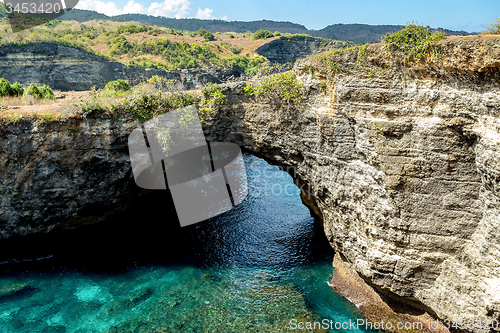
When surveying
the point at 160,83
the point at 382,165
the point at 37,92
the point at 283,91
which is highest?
the point at 160,83

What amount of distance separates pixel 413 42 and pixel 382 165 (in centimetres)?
312

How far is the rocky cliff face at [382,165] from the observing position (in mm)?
6820

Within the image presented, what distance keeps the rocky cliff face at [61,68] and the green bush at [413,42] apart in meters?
19.5

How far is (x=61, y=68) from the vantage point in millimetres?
27438

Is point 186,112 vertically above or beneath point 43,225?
above

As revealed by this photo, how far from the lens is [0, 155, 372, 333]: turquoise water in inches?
362

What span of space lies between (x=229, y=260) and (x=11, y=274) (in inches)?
314

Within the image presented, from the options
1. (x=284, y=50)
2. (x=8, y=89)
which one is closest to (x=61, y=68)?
Result: (x=8, y=89)

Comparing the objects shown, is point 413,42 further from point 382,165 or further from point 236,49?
point 236,49

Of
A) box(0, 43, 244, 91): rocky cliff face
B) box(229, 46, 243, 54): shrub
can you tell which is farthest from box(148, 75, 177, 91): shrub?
box(229, 46, 243, 54): shrub

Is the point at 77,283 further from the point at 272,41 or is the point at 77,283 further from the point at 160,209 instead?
the point at 272,41

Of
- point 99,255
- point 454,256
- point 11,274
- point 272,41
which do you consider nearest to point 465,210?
point 454,256

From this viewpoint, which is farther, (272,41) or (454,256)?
(272,41)

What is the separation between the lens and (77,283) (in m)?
10.9
